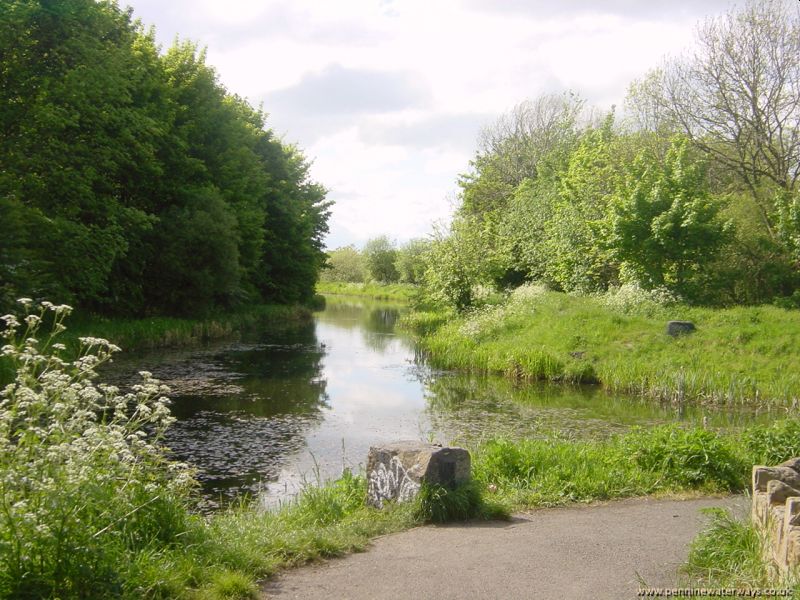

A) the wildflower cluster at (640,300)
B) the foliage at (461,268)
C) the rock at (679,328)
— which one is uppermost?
the foliage at (461,268)

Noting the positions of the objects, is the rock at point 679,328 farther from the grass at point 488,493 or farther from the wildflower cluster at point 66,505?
the wildflower cluster at point 66,505

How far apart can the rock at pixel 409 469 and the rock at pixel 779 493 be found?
118 inches

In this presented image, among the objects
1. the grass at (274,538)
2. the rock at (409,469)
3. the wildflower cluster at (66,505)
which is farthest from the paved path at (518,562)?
the wildflower cluster at (66,505)

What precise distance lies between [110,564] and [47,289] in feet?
58.6

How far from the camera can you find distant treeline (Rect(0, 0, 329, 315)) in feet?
66.2

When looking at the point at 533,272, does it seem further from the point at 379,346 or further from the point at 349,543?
the point at 349,543

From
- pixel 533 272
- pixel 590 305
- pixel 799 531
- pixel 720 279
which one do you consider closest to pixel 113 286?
pixel 590 305

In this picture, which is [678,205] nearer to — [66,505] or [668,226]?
[668,226]

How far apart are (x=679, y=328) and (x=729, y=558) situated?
1771 centimetres

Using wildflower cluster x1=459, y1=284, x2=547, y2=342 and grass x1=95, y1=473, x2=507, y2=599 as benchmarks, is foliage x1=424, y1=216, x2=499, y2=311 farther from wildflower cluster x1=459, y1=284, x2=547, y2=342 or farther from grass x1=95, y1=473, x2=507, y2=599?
grass x1=95, y1=473, x2=507, y2=599

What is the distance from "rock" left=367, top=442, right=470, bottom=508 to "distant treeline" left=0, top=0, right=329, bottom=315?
1299cm

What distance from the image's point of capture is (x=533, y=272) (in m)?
37.8

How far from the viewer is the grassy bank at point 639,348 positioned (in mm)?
18500

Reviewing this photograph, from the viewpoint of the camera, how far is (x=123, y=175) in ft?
92.9
